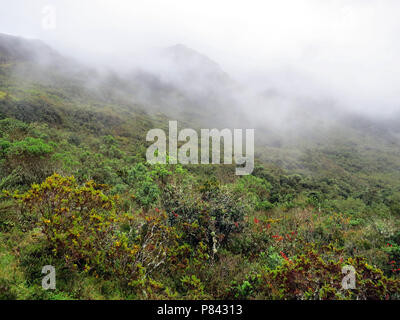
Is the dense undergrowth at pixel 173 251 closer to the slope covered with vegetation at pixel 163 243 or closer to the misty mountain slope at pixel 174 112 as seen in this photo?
the slope covered with vegetation at pixel 163 243

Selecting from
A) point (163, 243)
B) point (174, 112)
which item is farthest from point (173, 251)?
point (174, 112)

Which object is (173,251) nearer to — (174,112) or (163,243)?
(163,243)

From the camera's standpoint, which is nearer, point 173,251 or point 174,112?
point 173,251

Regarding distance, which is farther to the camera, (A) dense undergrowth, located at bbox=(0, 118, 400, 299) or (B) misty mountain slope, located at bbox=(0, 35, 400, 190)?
(B) misty mountain slope, located at bbox=(0, 35, 400, 190)

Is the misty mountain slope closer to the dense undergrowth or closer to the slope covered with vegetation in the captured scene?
the slope covered with vegetation

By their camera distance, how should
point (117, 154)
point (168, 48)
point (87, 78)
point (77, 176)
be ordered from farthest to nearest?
1. point (168, 48)
2. point (87, 78)
3. point (117, 154)
4. point (77, 176)

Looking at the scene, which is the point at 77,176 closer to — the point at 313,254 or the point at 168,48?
the point at 313,254

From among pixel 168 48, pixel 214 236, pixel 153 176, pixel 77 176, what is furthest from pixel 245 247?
pixel 168 48

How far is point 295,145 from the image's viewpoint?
41562 mm

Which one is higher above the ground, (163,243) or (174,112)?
(174,112)

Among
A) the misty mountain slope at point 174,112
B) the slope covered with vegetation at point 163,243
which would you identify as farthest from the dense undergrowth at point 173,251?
the misty mountain slope at point 174,112

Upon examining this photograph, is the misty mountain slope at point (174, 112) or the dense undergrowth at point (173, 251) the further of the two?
the misty mountain slope at point (174, 112)

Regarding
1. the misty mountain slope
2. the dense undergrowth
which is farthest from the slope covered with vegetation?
the misty mountain slope
